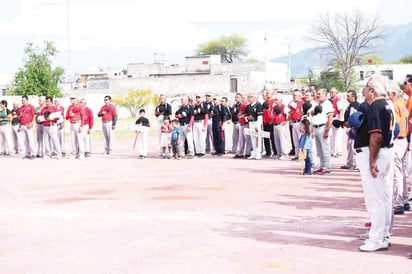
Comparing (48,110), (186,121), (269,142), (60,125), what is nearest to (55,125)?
(60,125)

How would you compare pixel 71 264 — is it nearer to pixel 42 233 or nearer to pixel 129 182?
pixel 42 233

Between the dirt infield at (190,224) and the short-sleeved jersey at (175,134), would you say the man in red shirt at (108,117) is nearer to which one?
the short-sleeved jersey at (175,134)

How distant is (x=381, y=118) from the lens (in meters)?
7.40

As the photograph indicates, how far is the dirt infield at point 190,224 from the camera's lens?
7.26 metres

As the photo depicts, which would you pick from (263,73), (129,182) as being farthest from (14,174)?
(263,73)

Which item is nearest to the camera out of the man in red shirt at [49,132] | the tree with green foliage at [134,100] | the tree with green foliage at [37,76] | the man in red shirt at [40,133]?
the man in red shirt at [49,132]

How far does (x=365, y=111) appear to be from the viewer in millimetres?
7625

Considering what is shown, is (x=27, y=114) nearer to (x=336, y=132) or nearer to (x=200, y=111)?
(x=200, y=111)

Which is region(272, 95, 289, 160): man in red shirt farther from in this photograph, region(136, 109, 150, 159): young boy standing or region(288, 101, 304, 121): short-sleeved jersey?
region(136, 109, 150, 159): young boy standing

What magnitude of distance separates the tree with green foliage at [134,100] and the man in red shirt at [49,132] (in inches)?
1701

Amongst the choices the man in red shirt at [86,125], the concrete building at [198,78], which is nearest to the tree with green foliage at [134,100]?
the concrete building at [198,78]

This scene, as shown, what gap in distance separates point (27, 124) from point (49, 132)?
1.03 m

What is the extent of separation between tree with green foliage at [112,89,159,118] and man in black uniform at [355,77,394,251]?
192 ft

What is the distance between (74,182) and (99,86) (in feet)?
232
